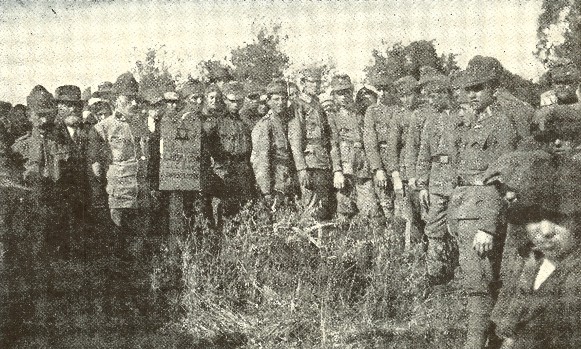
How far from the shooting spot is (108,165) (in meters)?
8.29

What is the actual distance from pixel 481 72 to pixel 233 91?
3.33 meters

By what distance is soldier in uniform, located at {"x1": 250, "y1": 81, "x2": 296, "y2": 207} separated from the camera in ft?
26.8

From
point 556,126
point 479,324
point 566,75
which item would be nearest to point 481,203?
point 479,324

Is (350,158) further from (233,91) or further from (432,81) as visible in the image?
(233,91)

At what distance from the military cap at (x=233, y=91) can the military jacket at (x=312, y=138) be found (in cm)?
67

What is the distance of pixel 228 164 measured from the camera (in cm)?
830

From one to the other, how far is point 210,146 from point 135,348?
2933 mm

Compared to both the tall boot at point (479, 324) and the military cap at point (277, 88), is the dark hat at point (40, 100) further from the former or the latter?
the tall boot at point (479, 324)

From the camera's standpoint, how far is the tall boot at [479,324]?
5633 millimetres

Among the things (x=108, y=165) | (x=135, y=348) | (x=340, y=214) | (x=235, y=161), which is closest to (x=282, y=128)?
(x=235, y=161)

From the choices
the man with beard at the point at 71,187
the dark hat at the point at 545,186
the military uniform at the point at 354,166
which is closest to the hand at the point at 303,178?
the military uniform at the point at 354,166

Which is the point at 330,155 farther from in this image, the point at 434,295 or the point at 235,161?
the point at 434,295

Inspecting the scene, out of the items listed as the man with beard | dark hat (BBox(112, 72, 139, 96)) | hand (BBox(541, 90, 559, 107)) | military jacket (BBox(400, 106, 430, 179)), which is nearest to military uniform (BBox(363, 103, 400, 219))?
military jacket (BBox(400, 106, 430, 179))

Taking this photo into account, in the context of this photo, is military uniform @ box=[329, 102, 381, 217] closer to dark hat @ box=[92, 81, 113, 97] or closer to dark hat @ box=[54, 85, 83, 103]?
dark hat @ box=[54, 85, 83, 103]
